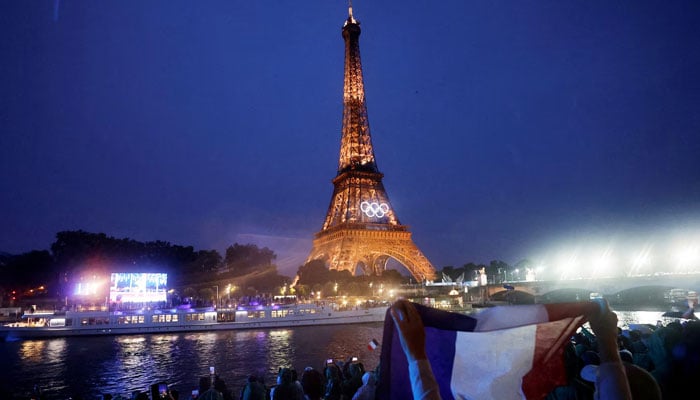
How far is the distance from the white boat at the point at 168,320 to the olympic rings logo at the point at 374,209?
25.3 metres

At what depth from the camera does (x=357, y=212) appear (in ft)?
230

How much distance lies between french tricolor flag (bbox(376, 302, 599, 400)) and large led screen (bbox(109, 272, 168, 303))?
179 ft

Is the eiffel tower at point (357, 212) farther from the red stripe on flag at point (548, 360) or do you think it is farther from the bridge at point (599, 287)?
the red stripe on flag at point (548, 360)

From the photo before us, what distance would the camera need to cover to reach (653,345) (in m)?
3.77

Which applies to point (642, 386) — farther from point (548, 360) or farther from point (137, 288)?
point (137, 288)

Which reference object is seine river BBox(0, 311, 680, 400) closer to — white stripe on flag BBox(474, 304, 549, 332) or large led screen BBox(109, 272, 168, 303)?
large led screen BBox(109, 272, 168, 303)

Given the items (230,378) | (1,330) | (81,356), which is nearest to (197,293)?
(1,330)

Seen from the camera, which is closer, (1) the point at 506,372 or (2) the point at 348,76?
(1) the point at 506,372

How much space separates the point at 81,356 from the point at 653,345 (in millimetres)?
32692

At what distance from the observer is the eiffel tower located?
66.4 metres

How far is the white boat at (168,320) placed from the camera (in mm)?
40500

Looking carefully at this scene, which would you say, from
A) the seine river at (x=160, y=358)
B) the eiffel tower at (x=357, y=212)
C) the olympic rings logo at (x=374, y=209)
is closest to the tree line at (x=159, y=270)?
the eiffel tower at (x=357, y=212)

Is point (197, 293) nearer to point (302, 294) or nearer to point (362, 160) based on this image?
point (302, 294)

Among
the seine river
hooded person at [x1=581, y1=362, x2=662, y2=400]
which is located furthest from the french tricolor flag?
the seine river
